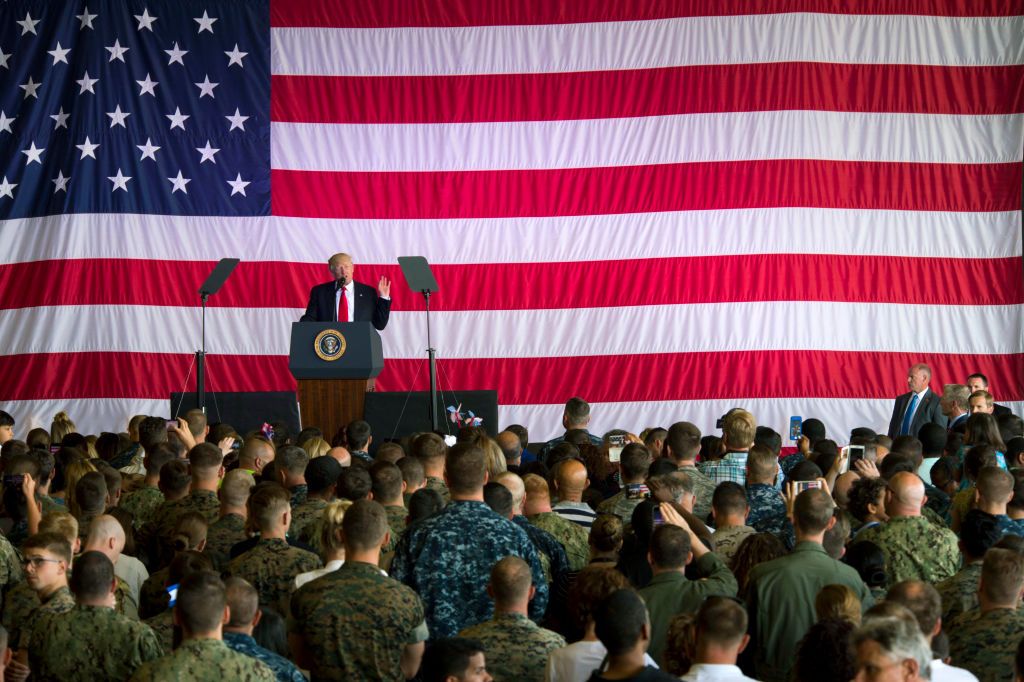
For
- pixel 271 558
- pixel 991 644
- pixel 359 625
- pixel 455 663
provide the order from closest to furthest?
pixel 455 663
pixel 991 644
pixel 359 625
pixel 271 558

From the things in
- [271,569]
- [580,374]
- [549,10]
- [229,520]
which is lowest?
[271,569]

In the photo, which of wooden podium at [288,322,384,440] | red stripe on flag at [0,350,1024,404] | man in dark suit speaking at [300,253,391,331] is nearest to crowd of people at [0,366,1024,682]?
wooden podium at [288,322,384,440]

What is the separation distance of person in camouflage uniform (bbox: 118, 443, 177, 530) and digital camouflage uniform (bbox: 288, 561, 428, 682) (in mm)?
2347

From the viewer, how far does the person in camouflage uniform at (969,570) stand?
5023 mm

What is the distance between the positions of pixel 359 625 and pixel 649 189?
10.4 metres

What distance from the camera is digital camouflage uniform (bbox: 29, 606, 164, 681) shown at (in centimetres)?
436

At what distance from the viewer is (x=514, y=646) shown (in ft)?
14.4

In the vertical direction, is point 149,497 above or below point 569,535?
below

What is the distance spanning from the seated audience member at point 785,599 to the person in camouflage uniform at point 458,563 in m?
0.78

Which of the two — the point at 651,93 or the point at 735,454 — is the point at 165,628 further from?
the point at 651,93

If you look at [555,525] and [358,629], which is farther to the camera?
[555,525]

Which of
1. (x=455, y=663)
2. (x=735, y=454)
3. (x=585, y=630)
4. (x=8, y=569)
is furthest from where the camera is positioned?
(x=735, y=454)

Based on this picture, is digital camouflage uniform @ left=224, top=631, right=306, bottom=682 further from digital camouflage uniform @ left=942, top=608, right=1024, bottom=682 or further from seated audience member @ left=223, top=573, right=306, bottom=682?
digital camouflage uniform @ left=942, top=608, right=1024, bottom=682

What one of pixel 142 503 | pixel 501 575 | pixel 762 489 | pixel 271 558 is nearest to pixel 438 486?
pixel 142 503
